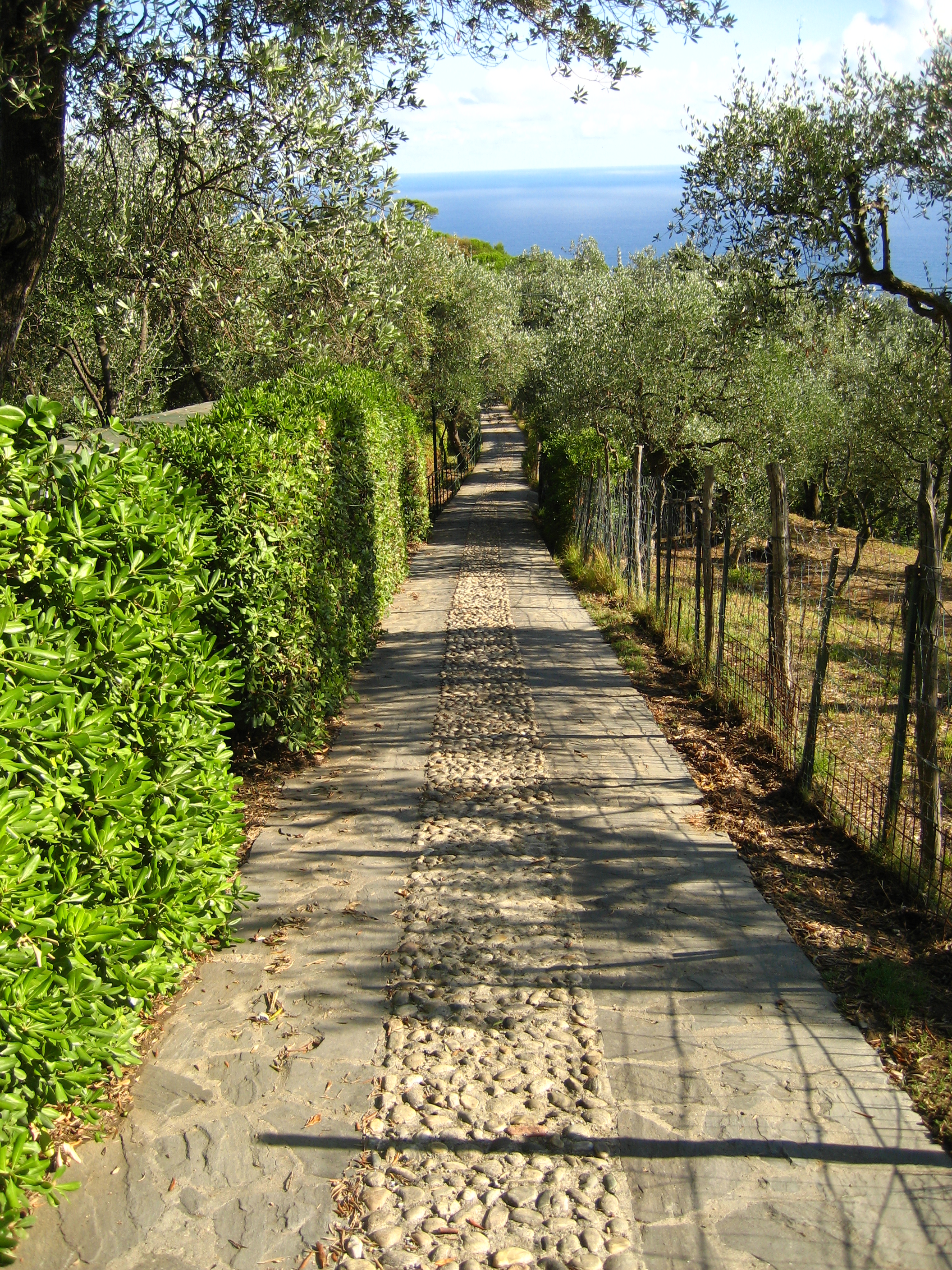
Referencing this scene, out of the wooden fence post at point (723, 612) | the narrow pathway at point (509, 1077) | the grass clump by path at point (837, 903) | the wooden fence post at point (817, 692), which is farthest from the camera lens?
the wooden fence post at point (723, 612)

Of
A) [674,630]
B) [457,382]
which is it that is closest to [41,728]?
[674,630]

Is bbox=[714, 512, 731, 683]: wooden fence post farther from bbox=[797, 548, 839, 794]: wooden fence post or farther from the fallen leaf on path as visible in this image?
the fallen leaf on path

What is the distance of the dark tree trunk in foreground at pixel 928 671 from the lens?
4.49 m

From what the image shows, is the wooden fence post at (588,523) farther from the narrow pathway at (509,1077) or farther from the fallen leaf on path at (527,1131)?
the fallen leaf on path at (527,1131)

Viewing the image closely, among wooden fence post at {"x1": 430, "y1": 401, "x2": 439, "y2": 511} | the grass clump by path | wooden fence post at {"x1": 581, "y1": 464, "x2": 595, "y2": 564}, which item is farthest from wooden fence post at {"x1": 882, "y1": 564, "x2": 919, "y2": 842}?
wooden fence post at {"x1": 430, "y1": 401, "x2": 439, "y2": 511}

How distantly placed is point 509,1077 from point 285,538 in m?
3.79

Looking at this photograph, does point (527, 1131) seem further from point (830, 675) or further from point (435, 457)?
point (435, 457)

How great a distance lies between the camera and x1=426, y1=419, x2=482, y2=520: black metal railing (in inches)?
949

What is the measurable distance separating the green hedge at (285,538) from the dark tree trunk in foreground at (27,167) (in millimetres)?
1221

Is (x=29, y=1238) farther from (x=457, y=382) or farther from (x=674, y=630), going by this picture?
(x=457, y=382)

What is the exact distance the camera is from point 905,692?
4781 mm

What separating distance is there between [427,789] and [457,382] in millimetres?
18057

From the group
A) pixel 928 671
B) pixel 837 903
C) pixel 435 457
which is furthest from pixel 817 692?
pixel 435 457

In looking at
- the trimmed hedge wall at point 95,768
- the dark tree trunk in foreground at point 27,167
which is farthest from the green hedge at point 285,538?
the dark tree trunk in foreground at point 27,167
